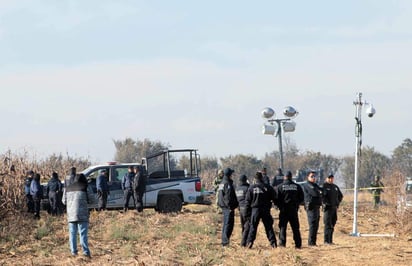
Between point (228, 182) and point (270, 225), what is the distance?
4.36ft

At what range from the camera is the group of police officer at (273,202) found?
17.6m

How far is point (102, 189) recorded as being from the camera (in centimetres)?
2531

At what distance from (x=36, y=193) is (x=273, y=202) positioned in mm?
10397

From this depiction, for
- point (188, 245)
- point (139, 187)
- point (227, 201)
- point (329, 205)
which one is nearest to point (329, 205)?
point (329, 205)

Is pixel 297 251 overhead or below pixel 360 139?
below

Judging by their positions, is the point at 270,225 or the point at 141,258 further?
the point at 270,225

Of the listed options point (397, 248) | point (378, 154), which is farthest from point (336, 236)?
point (378, 154)

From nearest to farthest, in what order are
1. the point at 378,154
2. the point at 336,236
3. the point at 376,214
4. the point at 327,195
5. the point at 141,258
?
the point at 141,258, the point at 327,195, the point at 336,236, the point at 376,214, the point at 378,154

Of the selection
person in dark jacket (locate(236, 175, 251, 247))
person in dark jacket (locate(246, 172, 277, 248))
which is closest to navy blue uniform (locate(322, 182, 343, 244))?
person in dark jacket (locate(246, 172, 277, 248))

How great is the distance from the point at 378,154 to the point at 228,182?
6134 centimetres

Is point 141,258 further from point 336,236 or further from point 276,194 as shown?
point 336,236

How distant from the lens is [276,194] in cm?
1767

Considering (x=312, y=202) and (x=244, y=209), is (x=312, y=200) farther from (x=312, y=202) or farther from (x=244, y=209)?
(x=244, y=209)

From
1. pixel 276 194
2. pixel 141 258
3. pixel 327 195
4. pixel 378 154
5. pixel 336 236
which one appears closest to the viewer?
pixel 141 258
